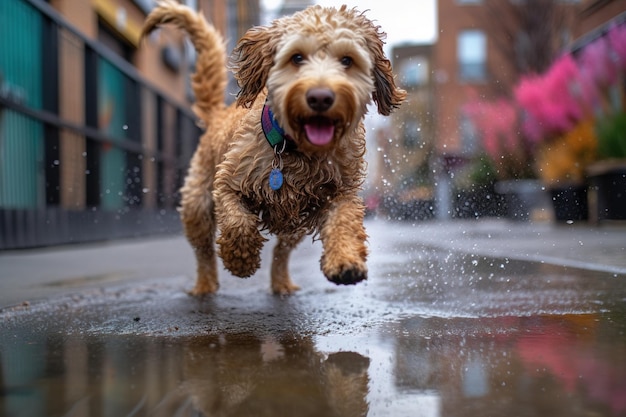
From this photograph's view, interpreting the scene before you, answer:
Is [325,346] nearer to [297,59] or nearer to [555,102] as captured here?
[297,59]

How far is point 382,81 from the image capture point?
351cm

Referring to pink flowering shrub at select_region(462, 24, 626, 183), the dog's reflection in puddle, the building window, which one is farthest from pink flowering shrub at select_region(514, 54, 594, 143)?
the building window

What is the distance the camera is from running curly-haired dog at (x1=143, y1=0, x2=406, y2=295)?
3002 mm

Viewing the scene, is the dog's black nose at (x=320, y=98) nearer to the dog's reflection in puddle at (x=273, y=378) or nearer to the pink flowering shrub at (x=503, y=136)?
the dog's reflection in puddle at (x=273, y=378)

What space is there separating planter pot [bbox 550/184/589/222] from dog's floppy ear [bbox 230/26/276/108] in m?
10.0

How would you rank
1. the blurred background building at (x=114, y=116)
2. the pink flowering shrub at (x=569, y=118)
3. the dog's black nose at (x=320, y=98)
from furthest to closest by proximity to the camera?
the pink flowering shrub at (x=569, y=118) → the blurred background building at (x=114, y=116) → the dog's black nose at (x=320, y=98)

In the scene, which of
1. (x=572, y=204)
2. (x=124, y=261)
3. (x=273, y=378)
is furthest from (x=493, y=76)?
(x=273, y=378)

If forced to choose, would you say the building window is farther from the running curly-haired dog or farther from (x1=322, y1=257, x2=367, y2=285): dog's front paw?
(x1=322, y1=257, x2=367, y2=285): dog's front paw

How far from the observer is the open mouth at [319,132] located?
305 centimetres

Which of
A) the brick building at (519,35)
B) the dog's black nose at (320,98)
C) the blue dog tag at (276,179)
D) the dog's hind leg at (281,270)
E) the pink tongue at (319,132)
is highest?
the brick building at (519,35)

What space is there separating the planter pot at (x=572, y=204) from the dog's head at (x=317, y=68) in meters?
9.88

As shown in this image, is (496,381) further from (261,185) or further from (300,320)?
(261,185)

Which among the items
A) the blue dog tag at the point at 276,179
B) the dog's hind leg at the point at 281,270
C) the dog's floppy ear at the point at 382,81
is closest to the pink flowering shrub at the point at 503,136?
the dog's hind leg at the point at 281,270

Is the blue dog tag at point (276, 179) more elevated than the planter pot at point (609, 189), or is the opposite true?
the planter pot at point (609, 189)
